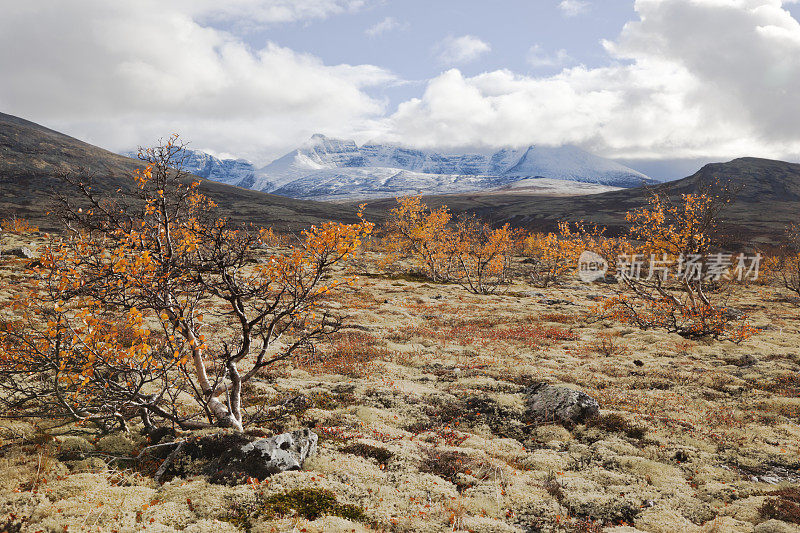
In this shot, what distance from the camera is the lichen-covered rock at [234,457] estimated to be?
987cm

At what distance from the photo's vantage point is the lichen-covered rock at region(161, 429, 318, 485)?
987 centimetres

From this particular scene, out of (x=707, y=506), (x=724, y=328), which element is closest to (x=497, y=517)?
(x=707, y=506)

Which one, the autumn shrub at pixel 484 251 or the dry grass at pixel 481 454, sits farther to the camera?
the autumn shrub at pixel 484 251

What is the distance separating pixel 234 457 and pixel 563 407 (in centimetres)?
1198

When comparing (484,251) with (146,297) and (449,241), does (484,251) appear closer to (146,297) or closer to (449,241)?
(449,241)

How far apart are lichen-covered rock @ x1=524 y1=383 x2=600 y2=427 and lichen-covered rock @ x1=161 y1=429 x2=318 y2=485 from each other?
374 inches

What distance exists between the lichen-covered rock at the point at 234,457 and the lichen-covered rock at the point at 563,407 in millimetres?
9512

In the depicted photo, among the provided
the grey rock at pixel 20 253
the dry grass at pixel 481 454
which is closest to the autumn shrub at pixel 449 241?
the dry grass at pixel 481 454

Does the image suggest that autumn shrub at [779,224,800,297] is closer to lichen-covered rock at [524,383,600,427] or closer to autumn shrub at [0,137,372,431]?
lichen-covered rock at [524,383,600,427]

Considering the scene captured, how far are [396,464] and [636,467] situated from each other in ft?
24.0

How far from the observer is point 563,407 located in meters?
15.4

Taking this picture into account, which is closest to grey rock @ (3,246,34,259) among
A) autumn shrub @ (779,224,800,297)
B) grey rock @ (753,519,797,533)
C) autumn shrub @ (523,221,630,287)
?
grey rock @ (753,519,797,533)

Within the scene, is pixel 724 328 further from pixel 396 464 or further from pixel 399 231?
pixel 399 231

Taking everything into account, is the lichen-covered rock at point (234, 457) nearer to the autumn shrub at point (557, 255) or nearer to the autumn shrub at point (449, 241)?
the autumn shrub at point (557, 255)
